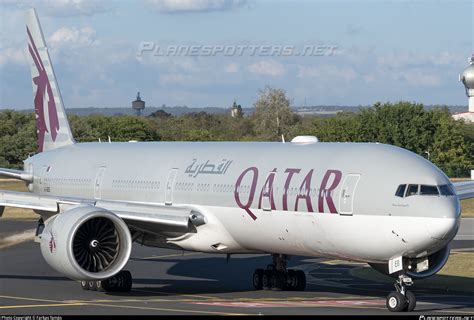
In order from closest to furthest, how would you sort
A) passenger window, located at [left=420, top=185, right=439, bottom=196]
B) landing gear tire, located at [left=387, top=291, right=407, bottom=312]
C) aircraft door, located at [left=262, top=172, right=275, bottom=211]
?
1. passenger window, located at [left=420, top=185, right=439, bottom=196]
2. landing gear tire, located at [left=387, top=291, right=407, bottom=312]
3. aircraft door, located at [left=262, top=172, right=275, bottom=211]

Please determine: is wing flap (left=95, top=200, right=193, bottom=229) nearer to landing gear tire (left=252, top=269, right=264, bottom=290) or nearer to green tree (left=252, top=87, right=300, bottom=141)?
landing gear tire (left=252, top=269, right=264, bottom=290)

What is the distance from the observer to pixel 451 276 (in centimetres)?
3641

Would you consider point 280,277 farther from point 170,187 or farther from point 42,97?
point 42,97

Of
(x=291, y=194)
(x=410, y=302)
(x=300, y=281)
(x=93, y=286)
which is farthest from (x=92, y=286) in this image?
(x=410, y=302)

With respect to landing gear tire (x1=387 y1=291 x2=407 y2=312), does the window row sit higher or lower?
higher

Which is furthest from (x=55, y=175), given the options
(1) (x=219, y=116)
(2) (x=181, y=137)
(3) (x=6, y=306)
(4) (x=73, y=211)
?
(1) (x=219, y=116)

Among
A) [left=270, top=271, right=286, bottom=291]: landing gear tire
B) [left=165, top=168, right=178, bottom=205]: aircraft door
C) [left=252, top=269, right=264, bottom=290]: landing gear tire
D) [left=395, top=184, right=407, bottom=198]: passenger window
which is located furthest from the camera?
[left=165, top=168, right=178, bottom=205]: aircraft door

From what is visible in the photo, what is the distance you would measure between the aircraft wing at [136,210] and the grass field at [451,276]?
312 inches

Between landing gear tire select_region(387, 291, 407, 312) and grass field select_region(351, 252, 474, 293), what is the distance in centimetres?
721

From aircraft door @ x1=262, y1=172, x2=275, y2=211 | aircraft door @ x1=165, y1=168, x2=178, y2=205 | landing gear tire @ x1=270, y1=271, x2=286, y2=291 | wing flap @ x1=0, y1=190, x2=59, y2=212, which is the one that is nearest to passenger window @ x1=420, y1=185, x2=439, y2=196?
aircraft door @ x1=262, y1=172, x2=275, y2=211

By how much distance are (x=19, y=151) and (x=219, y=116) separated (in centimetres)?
4696

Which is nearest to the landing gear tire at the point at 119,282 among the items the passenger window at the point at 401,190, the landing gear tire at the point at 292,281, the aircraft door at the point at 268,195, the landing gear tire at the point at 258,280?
the landing gear tire at the point at 258,280

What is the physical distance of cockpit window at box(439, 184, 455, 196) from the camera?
84.6ft

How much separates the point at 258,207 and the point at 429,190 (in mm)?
5439
